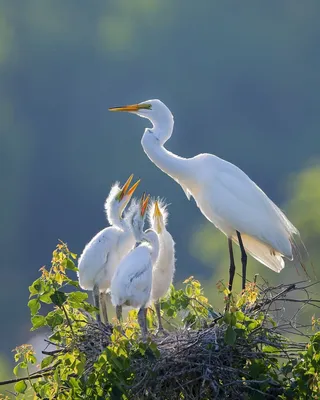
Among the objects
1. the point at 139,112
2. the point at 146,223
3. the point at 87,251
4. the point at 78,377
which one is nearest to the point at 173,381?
the point at 78,377

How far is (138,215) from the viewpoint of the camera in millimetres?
4055

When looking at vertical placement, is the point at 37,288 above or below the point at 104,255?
below

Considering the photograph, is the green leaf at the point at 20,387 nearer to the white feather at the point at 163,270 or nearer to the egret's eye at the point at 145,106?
the white feather at the point at 163,270

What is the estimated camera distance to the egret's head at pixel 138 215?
13.2ft

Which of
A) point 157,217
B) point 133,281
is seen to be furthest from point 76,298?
point 157,217

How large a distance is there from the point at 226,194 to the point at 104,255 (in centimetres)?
73

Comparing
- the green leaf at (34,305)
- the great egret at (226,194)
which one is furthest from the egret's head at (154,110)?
the green leaf at (34,305)

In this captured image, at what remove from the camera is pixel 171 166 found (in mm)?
4508

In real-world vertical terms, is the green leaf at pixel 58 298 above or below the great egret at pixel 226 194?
below

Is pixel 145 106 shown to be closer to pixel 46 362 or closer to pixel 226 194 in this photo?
pixel 226 194

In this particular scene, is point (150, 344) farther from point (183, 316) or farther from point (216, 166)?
point (216, 166)

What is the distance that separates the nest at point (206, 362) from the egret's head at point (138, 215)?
2.37 feet

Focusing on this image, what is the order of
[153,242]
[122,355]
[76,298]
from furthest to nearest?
1. [153,242]
2. [76,298]
3. [122,355]

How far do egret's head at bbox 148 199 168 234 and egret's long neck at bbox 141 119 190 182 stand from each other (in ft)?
0.85
